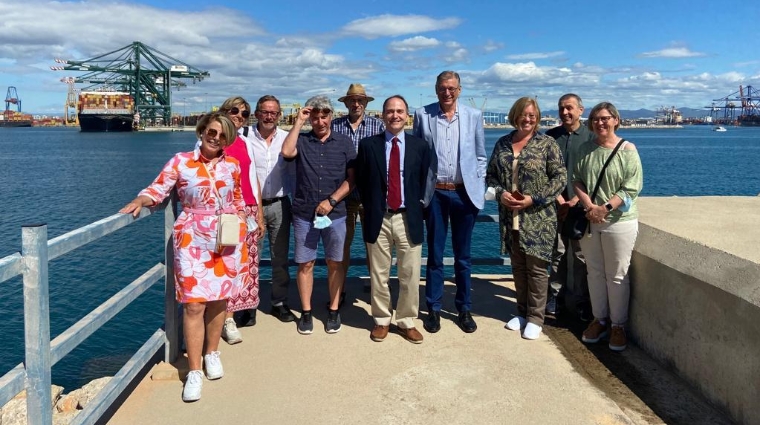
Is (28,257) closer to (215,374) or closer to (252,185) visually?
(215,374)

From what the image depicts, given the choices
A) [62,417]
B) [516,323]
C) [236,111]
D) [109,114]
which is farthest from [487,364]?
[109,114]

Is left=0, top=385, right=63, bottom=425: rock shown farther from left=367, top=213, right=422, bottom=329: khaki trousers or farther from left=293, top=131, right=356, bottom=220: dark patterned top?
left=367, top=213, right=422, bottom=329: khaki trousers

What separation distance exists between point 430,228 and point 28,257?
8.41 feet

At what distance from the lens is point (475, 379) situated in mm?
3268

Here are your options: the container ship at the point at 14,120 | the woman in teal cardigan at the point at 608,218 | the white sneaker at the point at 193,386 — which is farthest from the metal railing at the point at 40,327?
the container ship at the point at 14,120

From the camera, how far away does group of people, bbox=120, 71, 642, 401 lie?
3715 millimetres

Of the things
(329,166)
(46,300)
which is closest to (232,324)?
(329,166)

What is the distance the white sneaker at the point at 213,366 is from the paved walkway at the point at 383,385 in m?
0.04

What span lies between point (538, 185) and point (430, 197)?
29.3 inches

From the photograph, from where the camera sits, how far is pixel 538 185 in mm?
3824

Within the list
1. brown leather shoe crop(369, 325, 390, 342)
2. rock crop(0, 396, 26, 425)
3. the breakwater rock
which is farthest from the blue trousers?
rock crop(0, 396, 26, 425)

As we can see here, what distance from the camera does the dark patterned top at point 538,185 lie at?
3.82 meters

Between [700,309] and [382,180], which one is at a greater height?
[382,180]

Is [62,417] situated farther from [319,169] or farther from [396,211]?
[396,211]
